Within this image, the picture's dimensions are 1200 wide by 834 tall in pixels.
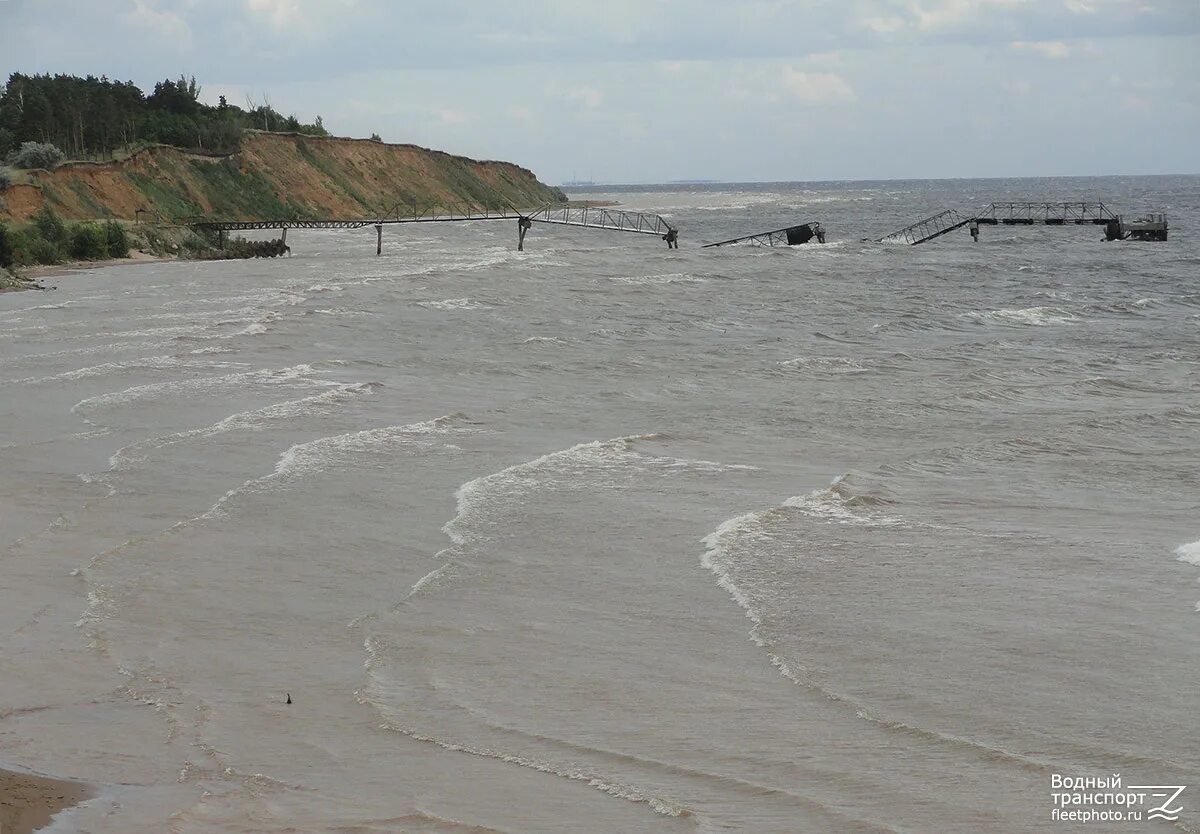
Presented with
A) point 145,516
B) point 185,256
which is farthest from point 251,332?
point 185,256

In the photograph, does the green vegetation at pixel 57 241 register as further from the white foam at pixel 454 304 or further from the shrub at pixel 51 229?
the white foam at pixel 454 304

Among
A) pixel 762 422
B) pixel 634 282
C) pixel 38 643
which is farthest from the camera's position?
pixel 634 282

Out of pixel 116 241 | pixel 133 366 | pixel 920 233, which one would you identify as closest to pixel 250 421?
pixel 133 366

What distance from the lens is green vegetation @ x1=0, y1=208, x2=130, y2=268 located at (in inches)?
1924

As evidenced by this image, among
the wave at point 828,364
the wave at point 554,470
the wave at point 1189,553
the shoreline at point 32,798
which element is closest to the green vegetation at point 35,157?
the wave at point 828,364

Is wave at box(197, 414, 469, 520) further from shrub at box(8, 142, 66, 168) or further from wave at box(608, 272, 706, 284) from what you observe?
shrub at box(8, 142, 66, 168)

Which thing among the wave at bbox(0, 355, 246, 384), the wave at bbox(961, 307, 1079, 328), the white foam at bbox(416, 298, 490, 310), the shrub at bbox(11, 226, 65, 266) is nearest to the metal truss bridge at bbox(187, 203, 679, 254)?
the shrub at bbox(11, 226, 65, 266)

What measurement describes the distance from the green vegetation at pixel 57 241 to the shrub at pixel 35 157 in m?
16.4

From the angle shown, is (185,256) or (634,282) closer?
(634,282)

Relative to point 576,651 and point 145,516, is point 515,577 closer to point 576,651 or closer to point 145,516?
point 576,651

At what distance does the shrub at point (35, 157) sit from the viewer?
72.7 m

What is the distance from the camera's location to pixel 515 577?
1122 cm

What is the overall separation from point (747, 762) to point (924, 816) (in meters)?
1.09

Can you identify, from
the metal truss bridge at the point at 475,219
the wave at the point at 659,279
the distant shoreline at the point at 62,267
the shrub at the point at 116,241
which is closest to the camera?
the distant shoreline at the point at 62,267
